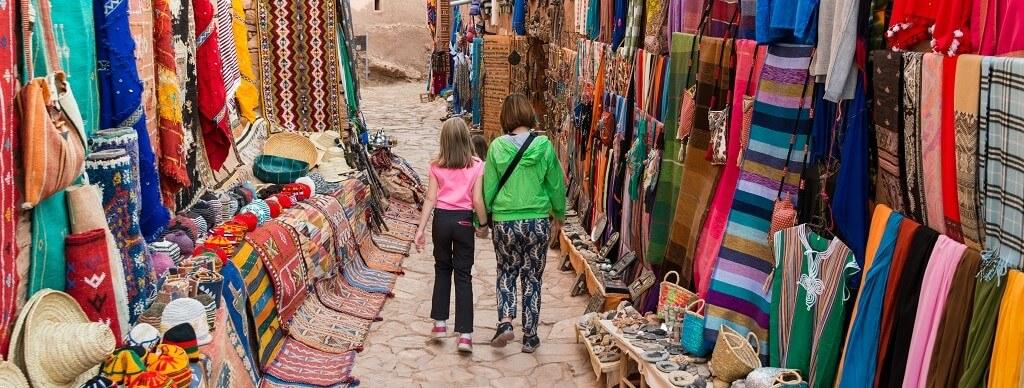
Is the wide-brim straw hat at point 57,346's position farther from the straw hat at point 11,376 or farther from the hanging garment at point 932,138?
the hanging garment at point 932,138

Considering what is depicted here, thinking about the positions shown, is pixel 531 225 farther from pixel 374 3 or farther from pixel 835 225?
pixel 374 3

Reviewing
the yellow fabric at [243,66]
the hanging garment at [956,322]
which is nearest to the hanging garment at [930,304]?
the hanging garment at [956,322]

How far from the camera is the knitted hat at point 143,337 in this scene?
3.62 meters

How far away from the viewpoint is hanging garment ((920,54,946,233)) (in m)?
3.03

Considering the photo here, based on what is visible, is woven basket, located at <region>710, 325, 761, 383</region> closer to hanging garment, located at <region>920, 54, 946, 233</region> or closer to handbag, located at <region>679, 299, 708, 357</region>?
handbag, located at <region>679, 299, 708, 357</region>

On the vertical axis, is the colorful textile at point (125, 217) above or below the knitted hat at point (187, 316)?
above

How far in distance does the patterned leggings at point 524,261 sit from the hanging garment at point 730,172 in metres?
1.16

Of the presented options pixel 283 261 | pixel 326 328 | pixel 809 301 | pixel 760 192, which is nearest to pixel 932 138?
pixel 809 301

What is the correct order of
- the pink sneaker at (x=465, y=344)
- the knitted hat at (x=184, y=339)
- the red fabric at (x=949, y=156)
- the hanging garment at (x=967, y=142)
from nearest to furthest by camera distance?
1. the hanging garment at (x=967, y=142)
2. the red fabric at (x=949, y=156)
3. the knitted hat at (x=184, y=339)
4. the pink sneaker at (x=465, y=344)

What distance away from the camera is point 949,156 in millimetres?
3016

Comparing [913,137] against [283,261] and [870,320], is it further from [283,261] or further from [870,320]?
[283,261]

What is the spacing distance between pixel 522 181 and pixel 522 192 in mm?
65

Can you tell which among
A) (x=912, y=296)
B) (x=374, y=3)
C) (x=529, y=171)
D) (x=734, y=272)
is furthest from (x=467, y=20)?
(x=912, y=296)

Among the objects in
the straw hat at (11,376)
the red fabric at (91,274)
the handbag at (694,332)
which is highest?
the red fabric at (91,274)
